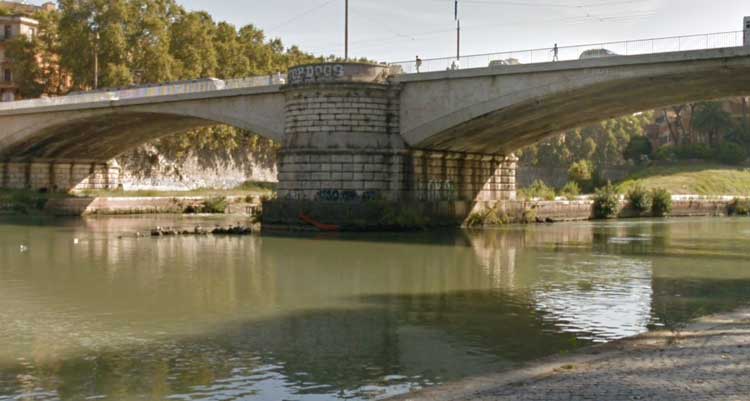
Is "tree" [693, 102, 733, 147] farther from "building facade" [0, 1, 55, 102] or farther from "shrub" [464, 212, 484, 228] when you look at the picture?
"building facade" [0, 1, 55, 102]

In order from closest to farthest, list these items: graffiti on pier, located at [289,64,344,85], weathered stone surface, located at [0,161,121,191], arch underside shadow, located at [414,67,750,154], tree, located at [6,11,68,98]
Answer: arch underside shadow, located at [414,67,750,154] < graffiti on pier, located at [289,64,344,85] < weathered stone surface, located at [0,161,121,191] < tree, located at [6,11,68,98]

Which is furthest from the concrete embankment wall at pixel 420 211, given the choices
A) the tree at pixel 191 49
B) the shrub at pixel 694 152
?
the shrub at pixel 694 152

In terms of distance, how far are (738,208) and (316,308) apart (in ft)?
150

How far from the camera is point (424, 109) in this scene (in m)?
33.4

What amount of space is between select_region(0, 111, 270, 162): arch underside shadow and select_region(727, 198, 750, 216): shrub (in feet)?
105

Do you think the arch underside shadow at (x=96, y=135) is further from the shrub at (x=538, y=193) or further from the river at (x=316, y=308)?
the river at (x=316, y=308)

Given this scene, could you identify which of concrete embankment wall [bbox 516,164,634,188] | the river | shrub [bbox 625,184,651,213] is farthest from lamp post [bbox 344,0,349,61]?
concrete embankment wall [bbox 516,164,634,188]

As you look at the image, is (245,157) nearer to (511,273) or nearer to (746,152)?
(746,152)

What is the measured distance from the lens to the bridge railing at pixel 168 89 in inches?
1499

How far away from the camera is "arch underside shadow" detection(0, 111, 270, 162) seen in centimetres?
4541

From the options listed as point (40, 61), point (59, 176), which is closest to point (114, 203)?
point (59, 176)

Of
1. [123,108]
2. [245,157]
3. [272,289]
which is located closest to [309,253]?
[272,289]

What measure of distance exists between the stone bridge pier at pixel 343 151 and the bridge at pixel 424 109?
0.05 metres

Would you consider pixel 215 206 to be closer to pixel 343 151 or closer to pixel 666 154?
pixel 343 151
